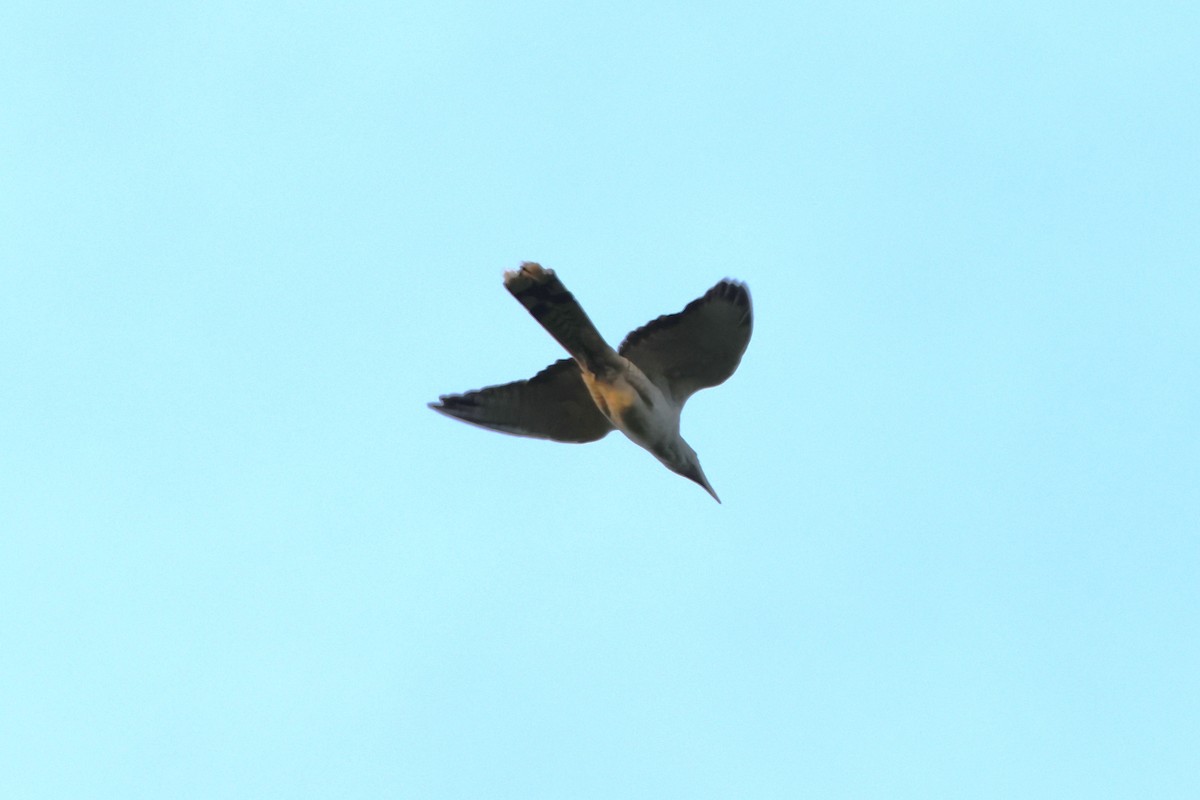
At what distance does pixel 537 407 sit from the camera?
58.4 ft

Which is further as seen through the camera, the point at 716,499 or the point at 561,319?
the point at 716,499

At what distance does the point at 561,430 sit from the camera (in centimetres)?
1794

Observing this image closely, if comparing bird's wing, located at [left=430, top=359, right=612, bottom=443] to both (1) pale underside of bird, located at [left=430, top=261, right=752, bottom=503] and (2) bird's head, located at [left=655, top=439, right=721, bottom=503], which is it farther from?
(2) bird's head, located at [left=655, top=439, right=721, bottom=503]

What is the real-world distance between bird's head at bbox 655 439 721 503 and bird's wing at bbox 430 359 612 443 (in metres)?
0.75

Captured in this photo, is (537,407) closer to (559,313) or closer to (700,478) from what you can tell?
(559,313)

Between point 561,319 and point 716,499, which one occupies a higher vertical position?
point 561,319

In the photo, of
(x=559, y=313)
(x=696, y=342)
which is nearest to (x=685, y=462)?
(x=696, y=342)

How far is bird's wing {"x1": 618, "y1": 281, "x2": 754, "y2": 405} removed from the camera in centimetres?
1698

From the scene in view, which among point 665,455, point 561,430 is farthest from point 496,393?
point 665,455

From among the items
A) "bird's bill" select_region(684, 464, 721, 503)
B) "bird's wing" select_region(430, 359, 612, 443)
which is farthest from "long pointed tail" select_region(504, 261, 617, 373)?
"bird's bill" select_region(684, 464, 721, 503)

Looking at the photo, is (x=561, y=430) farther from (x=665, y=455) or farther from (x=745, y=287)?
(x=745, y=287)

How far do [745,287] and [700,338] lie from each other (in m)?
0.74

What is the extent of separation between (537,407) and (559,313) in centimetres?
149

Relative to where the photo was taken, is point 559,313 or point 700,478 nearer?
point 559,313
